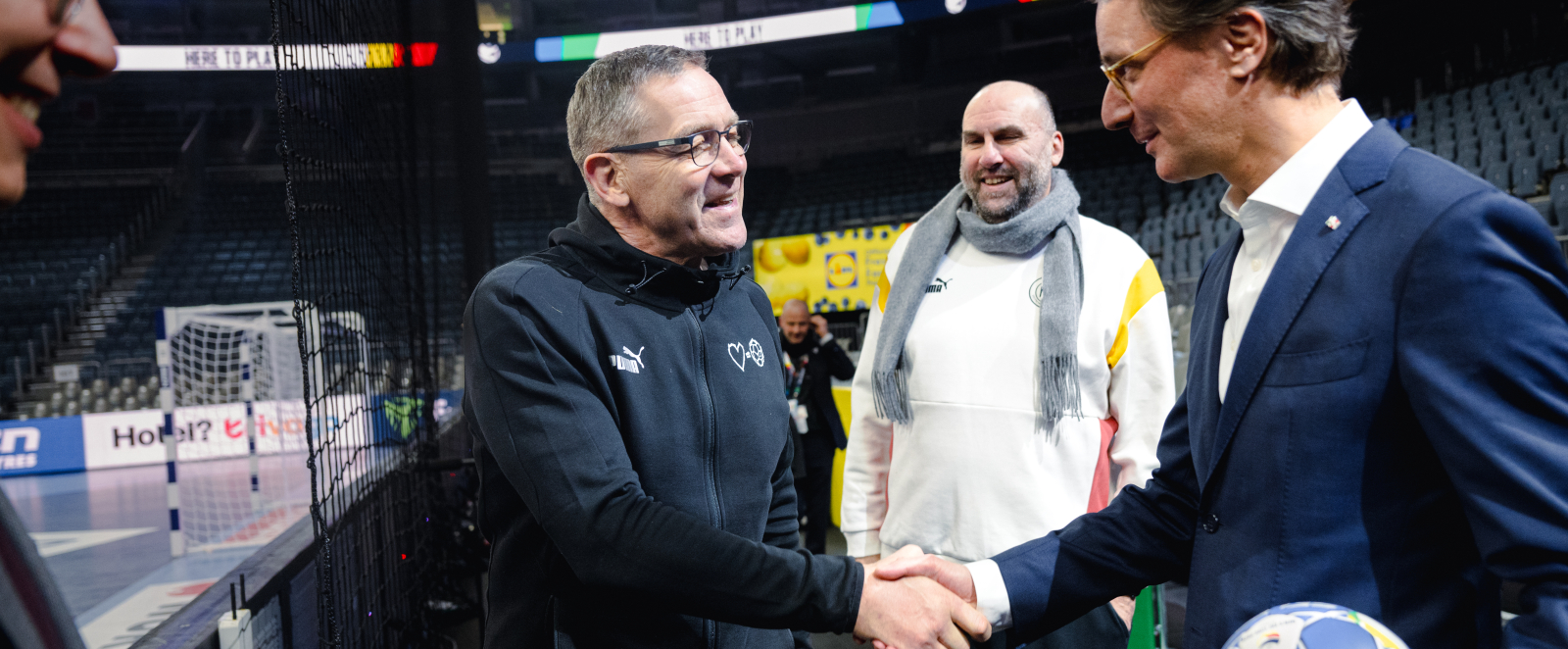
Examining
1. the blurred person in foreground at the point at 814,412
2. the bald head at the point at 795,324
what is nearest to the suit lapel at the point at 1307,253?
the blurred person in foreground at the point at 814,412

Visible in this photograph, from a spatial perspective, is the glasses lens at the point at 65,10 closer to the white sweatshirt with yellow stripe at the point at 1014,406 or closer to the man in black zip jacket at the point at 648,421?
the man in black zip jacket at the point at 648,421

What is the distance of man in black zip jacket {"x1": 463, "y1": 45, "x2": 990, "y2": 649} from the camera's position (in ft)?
4.09

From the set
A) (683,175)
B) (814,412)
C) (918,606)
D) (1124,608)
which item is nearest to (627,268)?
(683,175)

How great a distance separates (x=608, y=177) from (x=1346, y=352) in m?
1.13

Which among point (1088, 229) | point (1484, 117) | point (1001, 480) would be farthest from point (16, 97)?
point (1484, 117)

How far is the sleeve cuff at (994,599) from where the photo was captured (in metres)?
1.56

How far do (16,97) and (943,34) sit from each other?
63.7 feet

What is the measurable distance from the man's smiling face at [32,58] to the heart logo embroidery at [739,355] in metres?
1.02

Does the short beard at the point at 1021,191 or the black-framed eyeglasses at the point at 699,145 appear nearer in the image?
the black-framed eyeglasses at the point at 699,145

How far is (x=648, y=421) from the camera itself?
1350mm

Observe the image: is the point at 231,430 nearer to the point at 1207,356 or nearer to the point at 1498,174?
the point at 1207,356

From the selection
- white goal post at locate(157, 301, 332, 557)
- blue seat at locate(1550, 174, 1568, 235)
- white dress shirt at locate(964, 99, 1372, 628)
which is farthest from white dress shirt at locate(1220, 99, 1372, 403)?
blue seat at locate(1550, 174, 1568, 235)

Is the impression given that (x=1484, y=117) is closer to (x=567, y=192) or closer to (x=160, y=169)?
(x=567, y=192)

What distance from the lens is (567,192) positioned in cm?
1725
